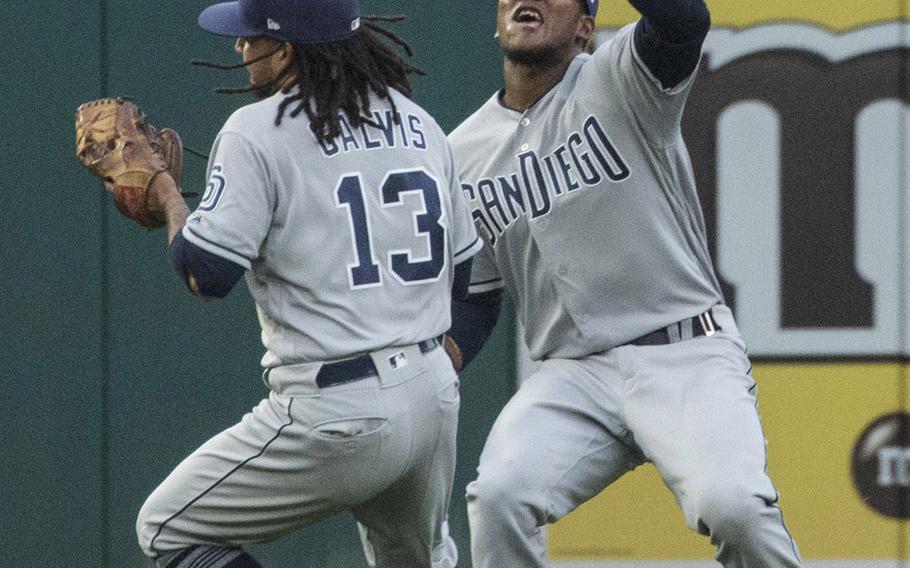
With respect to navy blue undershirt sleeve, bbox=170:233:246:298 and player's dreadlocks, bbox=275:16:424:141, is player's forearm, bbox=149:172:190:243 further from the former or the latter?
player's dreadlocks, bbox=275:16:424:141

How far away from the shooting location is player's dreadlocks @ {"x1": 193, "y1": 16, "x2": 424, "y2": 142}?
4.02m

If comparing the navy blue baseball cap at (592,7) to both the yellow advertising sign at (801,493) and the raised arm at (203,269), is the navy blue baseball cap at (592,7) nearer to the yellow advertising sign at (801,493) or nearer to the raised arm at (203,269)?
the raised arm at (203,269)

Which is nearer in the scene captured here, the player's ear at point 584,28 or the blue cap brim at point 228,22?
the blue cap brim at point 228,22

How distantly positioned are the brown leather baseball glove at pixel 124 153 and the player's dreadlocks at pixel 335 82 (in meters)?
0.32

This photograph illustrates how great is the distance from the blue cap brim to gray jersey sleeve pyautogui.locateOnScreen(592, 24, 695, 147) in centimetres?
95

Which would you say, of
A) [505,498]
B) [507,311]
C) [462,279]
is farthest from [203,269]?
[507,311]

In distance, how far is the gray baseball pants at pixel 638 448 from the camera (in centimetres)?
422

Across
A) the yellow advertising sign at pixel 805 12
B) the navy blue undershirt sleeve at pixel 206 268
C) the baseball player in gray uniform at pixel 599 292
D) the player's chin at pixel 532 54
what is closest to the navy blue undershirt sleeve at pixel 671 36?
the baseball player in gray uniform at pixel 599 292

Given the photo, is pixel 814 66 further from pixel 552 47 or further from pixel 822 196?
pixel 552 47

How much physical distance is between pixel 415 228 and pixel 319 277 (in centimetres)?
25

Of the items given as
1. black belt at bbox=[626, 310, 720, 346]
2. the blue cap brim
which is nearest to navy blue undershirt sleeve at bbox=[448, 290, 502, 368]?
black belt at bbox=[626, 310, 720, 346]

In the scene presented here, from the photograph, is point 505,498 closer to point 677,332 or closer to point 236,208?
point 677,332

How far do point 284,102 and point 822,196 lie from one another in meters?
2.32

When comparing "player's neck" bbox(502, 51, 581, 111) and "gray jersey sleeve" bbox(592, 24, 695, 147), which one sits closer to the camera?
"gray jersey sleeve" bbox(592, 24, 695, 147)
